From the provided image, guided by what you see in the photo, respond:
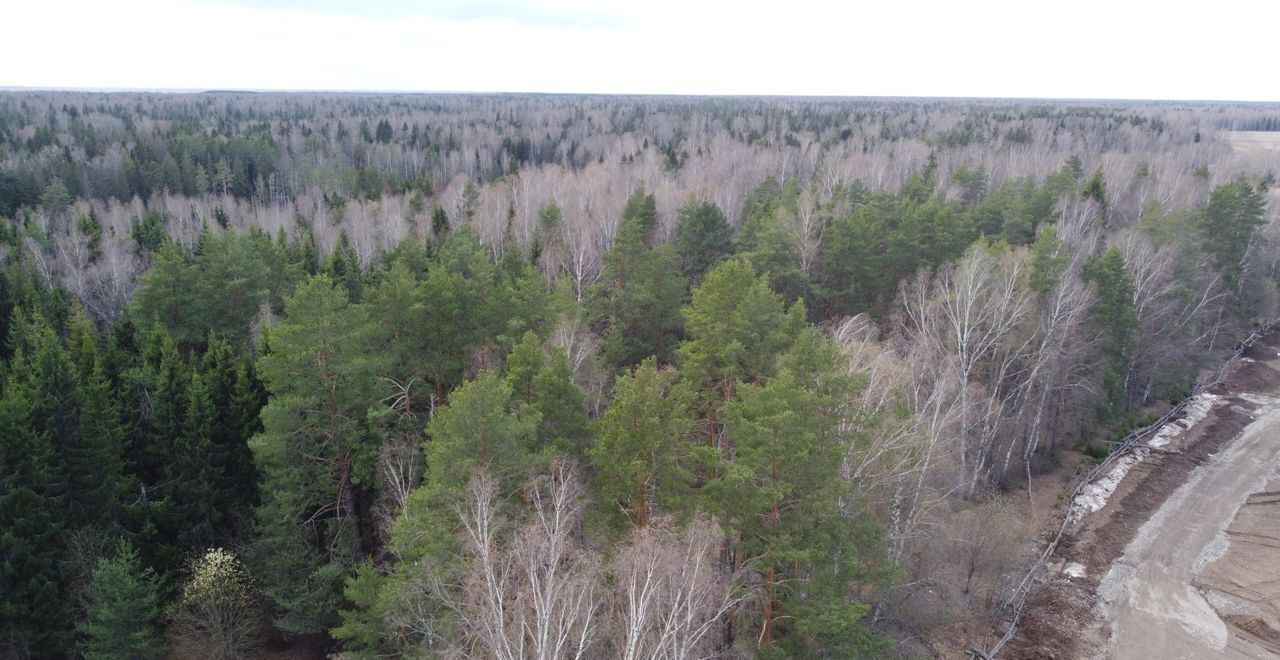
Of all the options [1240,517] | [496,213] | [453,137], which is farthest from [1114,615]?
[453,137]

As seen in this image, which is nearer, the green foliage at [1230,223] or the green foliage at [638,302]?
the green foliage at [638,302]

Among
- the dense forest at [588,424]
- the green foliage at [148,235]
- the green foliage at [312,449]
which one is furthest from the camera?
the green foliage at [148,235]

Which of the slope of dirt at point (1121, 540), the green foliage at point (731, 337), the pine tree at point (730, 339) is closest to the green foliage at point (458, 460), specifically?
the green foliage at point (731, 337)

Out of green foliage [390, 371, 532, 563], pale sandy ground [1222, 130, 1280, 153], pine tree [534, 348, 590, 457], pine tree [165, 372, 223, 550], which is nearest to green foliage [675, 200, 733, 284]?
pine tree [534, 348, 590, 457]

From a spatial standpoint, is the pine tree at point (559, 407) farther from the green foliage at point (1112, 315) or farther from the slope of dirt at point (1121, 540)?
the green foliage at point (1112, 315)

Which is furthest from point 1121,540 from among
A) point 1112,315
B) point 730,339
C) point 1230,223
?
point 1230,223

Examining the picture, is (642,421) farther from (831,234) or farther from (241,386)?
(831,234)

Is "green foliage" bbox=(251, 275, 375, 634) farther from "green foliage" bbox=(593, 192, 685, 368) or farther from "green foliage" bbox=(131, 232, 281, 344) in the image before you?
"green foliage" bbox=(131, 232, 281, 344)

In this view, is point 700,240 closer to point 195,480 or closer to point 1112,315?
point 1112,315
